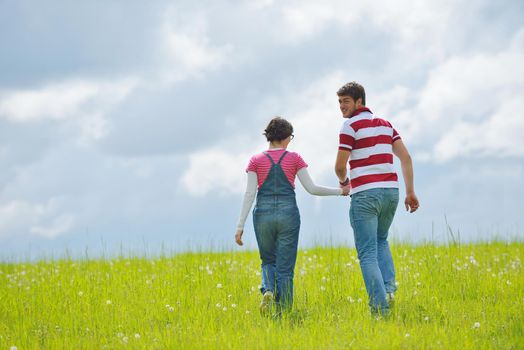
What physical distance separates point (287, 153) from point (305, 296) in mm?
2643

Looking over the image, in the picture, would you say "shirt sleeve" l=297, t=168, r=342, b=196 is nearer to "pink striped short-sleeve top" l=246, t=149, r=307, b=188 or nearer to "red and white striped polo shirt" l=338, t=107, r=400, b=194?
"pink striped short-sleeve top" l=246, t=149, r=307, b=188

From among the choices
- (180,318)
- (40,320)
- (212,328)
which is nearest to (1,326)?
(40,320)

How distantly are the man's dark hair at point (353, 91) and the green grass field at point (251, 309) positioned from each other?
9.84ft

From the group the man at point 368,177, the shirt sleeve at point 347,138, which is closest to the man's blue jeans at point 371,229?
the man at point 368,177

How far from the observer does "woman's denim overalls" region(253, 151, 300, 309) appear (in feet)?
27.2

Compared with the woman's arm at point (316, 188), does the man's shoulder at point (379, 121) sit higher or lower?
higher

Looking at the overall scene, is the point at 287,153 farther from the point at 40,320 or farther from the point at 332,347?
the point at 40,320

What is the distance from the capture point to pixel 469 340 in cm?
742

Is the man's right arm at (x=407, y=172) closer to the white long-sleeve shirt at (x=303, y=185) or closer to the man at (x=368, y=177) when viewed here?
the man at (x=368, y=177)

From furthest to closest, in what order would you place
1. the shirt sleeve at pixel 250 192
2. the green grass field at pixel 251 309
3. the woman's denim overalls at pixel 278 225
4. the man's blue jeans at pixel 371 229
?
the shirt sleeve at pixel 250 192 < the woman's denim overalls at pixel 278 225 < the man's blue jeans at pixel 371 229 < the green grass field at pixel 251 309

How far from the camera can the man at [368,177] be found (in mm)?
7922

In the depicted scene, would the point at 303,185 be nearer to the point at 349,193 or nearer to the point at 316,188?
the point at 316,188

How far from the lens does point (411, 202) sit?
8688mm

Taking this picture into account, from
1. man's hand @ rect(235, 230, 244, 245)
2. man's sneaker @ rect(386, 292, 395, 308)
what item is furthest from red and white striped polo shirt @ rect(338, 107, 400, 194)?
man's hand @ rect(235, 230, 244, 245)
